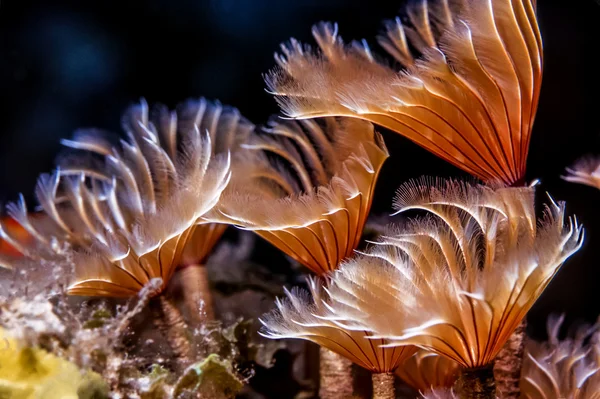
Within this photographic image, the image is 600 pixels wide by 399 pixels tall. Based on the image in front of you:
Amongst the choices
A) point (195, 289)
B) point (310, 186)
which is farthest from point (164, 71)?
point (195, 289)

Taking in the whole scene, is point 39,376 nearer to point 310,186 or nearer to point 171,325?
point 171,325

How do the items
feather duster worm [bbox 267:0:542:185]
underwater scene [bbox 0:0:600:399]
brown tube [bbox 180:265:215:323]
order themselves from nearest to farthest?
underwater scene [bbox 0:0:600:399], feather duster worm [bbox 267:0:542:185], brown tube [bbox 180:265:215:323]

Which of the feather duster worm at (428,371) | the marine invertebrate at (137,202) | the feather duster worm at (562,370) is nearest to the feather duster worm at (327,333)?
the feather duster worm at (428,371)

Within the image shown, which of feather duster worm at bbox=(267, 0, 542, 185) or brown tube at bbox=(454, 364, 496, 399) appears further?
feather duster worm at bbox=(267, 0, 542, 185)

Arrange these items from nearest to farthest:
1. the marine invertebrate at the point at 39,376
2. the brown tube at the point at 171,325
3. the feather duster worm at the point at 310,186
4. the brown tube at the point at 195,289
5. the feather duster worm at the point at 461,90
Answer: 1. the marine invertebrate at the point at 39,376
2. the feather duster worm at the point at 461,90
3. the feather duster worm at the point at 310,186
4. the brown tube at the point at 171,325
5. the brown tube at the point at 195,289

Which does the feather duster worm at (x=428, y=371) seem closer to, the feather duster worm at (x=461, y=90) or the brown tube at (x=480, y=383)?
the brown tube at (x=480, y=383)

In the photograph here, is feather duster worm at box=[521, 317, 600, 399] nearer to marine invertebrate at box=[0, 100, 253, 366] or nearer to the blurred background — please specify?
the blurred background

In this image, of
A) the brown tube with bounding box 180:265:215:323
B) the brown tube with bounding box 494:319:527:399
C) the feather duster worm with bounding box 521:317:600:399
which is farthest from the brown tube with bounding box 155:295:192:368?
the feather duster worm with bounding box 521:317:600:399

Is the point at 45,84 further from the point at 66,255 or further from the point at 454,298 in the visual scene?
the point at 454,298
